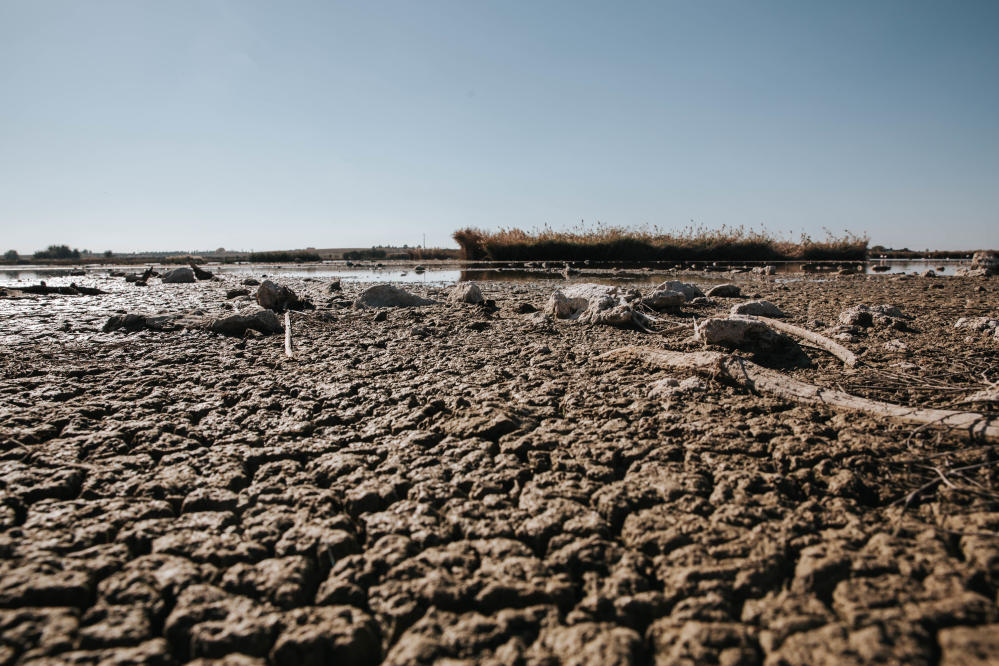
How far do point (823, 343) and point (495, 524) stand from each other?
293 centimetres

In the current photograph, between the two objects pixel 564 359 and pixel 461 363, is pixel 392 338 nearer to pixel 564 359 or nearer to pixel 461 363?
pixel 461 363

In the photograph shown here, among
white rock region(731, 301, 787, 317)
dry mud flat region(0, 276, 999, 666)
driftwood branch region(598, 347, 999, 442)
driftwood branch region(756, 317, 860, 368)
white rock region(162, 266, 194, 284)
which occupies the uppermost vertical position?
white rock region(162, 266, 194, 284)

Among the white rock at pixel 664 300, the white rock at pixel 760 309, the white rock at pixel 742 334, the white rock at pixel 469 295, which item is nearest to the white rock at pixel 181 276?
the white rock at pixel 469 295

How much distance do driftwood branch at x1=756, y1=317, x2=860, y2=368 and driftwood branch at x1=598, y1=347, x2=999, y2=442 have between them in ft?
2.85

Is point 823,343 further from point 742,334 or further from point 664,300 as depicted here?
point 664,300

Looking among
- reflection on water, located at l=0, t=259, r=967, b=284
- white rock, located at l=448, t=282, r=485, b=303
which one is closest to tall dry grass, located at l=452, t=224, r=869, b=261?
reflection on water, located at l=0, t=259, r=967, b=284

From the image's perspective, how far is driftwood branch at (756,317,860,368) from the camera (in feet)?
10.3

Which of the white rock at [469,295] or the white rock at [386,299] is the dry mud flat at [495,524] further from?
the white rock at [469,295]

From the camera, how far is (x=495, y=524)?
1578 millimetres

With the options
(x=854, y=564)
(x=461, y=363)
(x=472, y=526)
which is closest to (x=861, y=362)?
(x=854, y=564)

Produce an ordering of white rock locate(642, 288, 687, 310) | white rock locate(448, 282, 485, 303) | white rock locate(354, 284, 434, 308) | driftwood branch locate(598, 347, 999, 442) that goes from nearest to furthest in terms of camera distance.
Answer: driftwood branch locate(598, 347, 999, 442) < white rock locate(642, 288, 687, 310) < white rock locate(354, 284, 434, 308) < white rock locate(448, 282, 485, 303)

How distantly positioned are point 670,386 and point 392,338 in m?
2.83

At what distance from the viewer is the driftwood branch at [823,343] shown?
3.14 meters

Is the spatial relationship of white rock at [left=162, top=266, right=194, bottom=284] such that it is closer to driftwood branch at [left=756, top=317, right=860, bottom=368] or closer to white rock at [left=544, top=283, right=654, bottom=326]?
white rock at [left=544, top=283, right=654, bottom=326]
